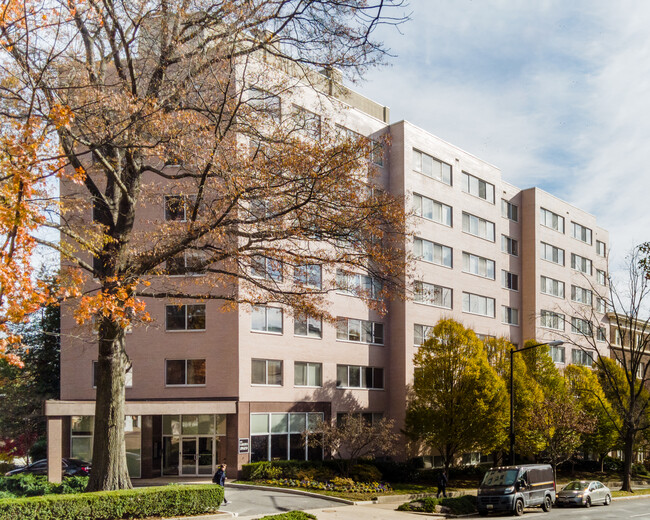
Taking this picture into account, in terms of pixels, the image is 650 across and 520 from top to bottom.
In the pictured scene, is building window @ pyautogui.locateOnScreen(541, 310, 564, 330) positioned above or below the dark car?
above

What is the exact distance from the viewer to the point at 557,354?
206 feet

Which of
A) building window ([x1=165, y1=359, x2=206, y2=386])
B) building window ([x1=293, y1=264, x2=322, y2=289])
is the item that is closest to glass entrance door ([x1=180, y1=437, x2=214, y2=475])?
building window ([x1=165, y1=359, x2=206, y2=386])

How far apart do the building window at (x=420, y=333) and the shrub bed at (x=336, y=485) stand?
13.8m

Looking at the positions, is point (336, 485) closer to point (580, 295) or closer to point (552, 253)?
point (552, 253)

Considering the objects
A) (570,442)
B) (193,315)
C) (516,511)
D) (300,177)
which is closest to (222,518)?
(300,177)

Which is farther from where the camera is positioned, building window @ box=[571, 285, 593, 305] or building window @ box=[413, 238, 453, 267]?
building window @ box=[571, 285, 593, 305]

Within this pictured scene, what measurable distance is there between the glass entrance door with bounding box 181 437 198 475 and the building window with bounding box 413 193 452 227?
67.7 ft

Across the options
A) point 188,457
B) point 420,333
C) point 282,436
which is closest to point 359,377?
point 420,333

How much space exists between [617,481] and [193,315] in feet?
116

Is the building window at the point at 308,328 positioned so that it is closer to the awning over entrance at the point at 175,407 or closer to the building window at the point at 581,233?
the awning over entrance at the point at 175,407

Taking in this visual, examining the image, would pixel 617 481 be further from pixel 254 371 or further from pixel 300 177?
pixel 300 177

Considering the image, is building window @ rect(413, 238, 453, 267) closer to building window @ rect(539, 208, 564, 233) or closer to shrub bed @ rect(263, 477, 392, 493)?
building window @ rect(539, 208, 564, 233)

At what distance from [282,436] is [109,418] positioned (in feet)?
60.7

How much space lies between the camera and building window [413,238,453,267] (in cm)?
4725
